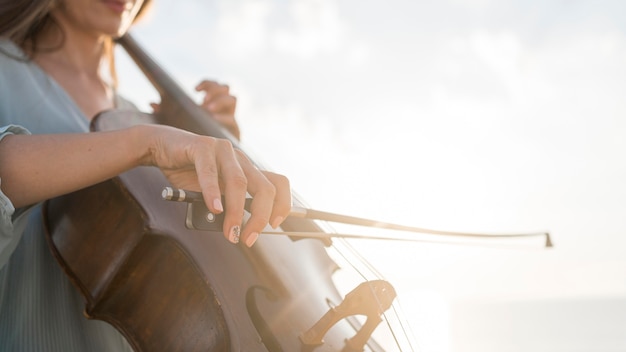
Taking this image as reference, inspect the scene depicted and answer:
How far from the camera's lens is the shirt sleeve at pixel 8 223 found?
727 millimetres

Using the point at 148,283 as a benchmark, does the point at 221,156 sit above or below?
above

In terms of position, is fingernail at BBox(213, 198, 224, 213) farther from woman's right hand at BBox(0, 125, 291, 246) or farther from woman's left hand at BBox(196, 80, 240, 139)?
woman's left hand at BBox(196, 80, 240, 139)

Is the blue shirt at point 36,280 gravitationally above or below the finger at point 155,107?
below

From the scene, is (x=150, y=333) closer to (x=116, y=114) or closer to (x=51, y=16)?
(x=116, y=114)

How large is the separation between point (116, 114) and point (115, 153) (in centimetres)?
36

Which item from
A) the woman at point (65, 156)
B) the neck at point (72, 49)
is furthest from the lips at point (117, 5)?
the neck at point (72, 49)

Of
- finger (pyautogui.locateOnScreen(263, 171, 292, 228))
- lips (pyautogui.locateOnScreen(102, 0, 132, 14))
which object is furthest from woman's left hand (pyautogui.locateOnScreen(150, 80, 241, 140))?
finger (pyautogui.locateOnScreen(263, 171, 292, 228))

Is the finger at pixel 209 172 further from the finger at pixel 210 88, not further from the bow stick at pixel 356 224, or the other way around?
the finger at pixel 210 88

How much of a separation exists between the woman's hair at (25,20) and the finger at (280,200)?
91 cm

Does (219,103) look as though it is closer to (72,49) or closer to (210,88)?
(210,88)

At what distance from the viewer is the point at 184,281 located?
86cm

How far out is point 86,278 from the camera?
3.20ft

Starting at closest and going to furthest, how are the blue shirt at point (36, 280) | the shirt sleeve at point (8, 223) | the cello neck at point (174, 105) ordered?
the shirt sleeve at point (8, 223), the blue shirt at point (36, 280), the cello neck at point (174, 105)

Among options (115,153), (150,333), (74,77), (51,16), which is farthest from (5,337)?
(51,16)
